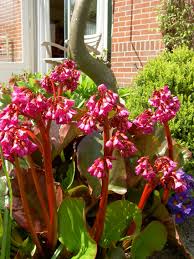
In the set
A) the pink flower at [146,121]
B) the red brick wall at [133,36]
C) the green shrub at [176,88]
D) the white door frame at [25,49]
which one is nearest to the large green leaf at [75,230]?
the pink flower at [146,121]

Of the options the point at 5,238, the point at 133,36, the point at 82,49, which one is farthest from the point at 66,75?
the point at 133,36

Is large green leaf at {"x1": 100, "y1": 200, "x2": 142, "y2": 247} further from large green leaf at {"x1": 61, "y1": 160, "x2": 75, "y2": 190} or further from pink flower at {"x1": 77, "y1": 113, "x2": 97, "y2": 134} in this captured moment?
pink flower at {"x1": 77, "y1": 113, "x2": 97, "y2": 134}

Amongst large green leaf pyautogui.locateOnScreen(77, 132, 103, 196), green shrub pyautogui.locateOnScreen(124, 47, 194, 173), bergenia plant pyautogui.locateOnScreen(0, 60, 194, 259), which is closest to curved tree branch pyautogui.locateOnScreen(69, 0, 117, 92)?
green shrub pyautogui.locateOnScreen(124, 47, 194, 173)

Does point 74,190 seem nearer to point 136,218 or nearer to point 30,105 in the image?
point 136,218

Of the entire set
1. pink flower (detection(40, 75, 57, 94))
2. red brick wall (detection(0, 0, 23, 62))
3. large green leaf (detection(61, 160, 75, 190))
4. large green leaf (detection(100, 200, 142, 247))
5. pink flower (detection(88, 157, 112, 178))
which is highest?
red brick wall (detection(0, 0, 23, 62))

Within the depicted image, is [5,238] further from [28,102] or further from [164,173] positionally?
[164,173]

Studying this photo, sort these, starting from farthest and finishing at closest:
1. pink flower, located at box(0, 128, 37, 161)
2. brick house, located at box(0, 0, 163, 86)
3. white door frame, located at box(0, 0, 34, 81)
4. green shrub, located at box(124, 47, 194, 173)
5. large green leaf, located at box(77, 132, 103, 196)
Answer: white door frame, located at box(0, 0, 34, 81) < brick house, located at box(0, 0, 163, 86) < green shrub, located at box(124, 47, 194, 173) < large green leaf, located at box(77, 132, 103, 196) < pink flower, located at box(0, 128, 37, 161)

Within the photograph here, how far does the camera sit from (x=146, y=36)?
236 inches

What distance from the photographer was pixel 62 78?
1666mm

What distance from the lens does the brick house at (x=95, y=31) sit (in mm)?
6035

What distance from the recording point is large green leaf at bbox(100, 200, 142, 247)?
1541 mm

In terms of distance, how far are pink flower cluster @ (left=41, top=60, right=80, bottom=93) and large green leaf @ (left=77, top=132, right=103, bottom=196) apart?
237mm

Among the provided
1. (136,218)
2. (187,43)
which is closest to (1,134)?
(136,218)

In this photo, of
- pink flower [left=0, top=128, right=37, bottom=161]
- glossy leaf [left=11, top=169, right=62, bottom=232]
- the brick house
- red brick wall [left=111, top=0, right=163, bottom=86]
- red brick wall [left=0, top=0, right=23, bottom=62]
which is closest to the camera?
pink flower [left=0, top=128, right=37, bottom=161]
